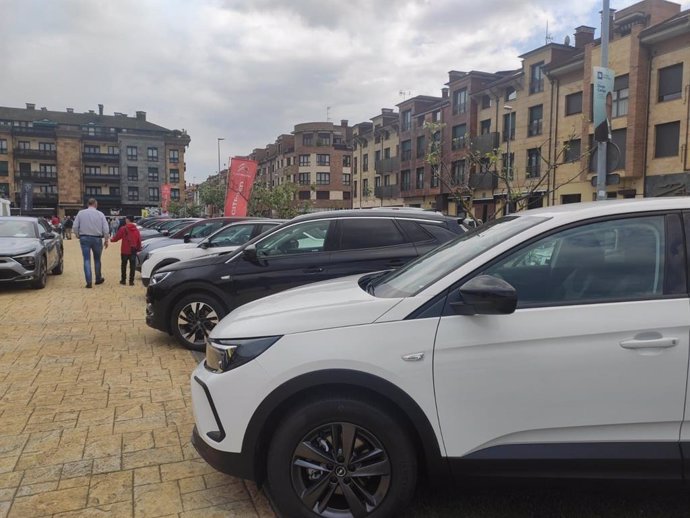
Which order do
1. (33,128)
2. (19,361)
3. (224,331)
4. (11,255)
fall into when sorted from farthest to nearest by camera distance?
(33,128), (11,255), (19,361), (224,331)

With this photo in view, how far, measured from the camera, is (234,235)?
9844 mm

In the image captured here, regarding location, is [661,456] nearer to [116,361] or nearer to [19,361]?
[116,361]

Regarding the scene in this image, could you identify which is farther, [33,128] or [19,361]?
[33,128]

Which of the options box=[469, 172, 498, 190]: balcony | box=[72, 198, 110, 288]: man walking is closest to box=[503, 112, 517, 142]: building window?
box=[469, 172, 498, 190]: balcony

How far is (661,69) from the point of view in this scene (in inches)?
1046

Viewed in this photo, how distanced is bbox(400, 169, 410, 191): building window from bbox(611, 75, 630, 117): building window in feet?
80.0

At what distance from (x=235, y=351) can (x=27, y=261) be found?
30.5 ft

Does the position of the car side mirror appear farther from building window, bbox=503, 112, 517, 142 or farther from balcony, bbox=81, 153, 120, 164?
balcony, bbox=81, 153, 120, 164

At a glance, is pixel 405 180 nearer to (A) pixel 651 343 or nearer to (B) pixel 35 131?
(A) pixel 651 343

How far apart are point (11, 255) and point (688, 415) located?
1093 centimetres

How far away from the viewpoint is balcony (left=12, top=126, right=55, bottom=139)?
7335 cm

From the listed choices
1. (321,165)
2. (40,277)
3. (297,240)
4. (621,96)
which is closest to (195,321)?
(297,240)

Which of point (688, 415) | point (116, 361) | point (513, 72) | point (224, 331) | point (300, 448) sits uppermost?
point (513, 72)

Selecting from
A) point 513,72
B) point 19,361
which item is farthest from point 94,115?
point 19,361
